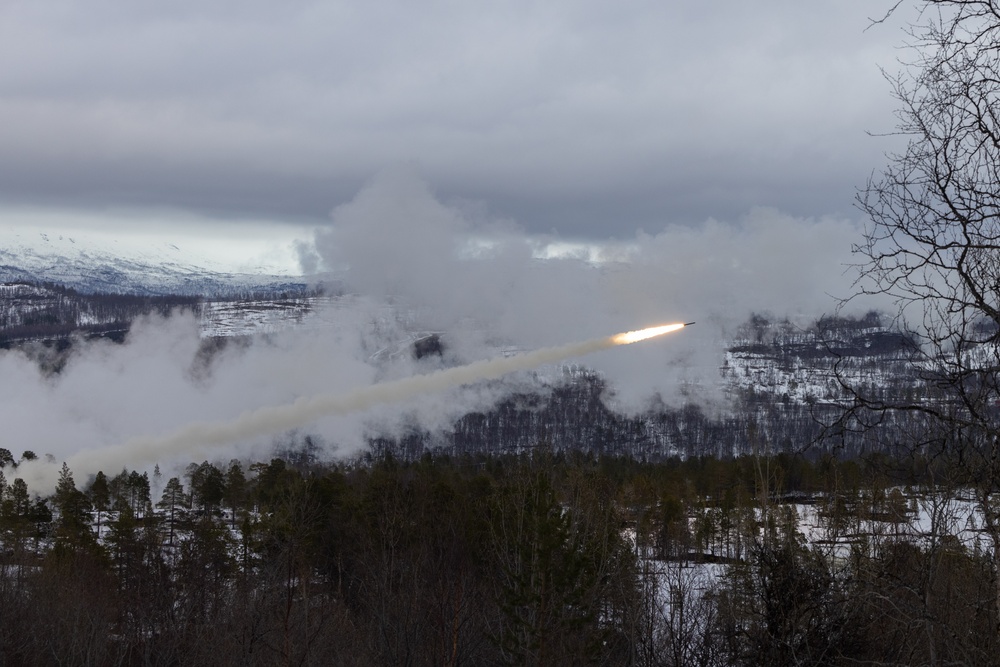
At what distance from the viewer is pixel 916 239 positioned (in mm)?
8398

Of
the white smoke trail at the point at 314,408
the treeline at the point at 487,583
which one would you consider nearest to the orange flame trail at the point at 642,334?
the white smoke trail at the point at 314,408

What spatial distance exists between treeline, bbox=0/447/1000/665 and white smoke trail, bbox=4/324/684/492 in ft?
12.5

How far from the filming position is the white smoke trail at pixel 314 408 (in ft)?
145

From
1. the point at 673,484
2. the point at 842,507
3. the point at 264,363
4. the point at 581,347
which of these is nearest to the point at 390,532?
the point at 581,347

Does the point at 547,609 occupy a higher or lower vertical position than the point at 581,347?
lower

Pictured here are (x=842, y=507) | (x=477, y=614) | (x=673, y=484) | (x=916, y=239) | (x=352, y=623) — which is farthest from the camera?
(x=673, y=484)

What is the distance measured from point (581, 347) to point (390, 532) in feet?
46.3

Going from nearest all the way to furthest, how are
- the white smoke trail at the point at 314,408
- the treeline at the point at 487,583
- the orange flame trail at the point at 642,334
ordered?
the treeline at the point at 487,583 < the orange flame trail at the point at 642,334 < the white smoke trail at the point at 314,408

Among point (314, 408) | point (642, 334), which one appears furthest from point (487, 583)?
point (642, 334)

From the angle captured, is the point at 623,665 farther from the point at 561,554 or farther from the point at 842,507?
the point at 842,507

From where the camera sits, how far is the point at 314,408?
165 ft

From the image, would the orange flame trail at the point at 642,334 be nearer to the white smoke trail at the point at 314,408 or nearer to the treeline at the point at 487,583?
the white smoke trail at the point at 314,408

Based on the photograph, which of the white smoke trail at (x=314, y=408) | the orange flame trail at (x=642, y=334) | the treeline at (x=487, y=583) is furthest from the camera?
the white smoke trail at (x=314, y=408)

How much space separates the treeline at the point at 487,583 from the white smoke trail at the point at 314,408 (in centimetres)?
380
